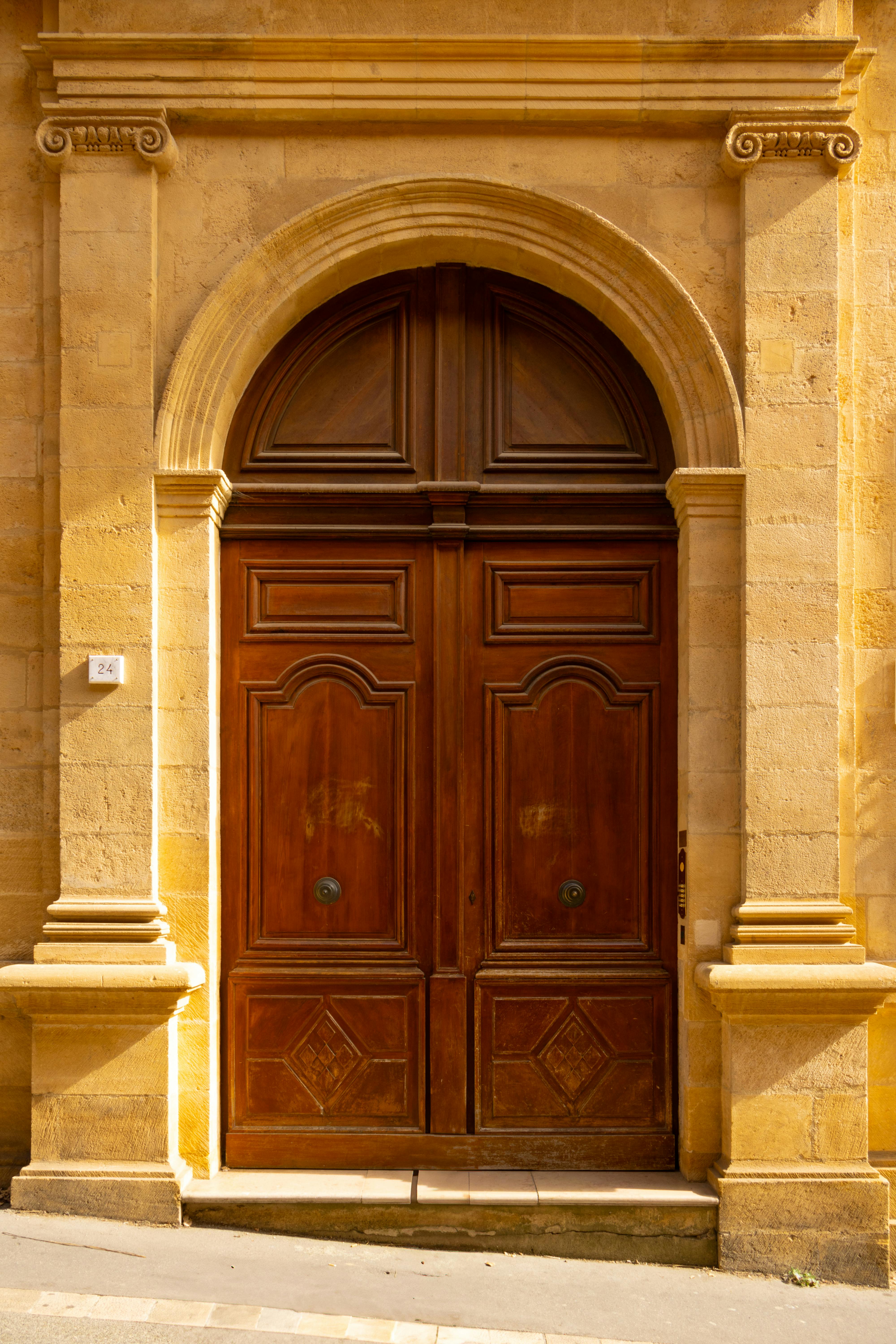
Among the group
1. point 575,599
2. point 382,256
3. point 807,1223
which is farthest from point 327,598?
point 807,1223

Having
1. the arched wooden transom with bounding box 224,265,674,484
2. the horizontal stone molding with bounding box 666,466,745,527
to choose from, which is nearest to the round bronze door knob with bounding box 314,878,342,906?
the arched wooden transom with bounding box 224,265,674,484

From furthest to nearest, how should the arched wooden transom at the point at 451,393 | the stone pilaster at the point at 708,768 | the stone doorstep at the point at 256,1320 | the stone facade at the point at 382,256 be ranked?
the arched wooden transom at the point at 451,393 → the stone pilaster at the point at 708,768 → the stone facade at the point at 382,256 → the stone doorstep at the point at 256,1320

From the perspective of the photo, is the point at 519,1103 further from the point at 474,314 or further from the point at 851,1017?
the point at 474,314

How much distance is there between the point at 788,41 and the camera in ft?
16.4

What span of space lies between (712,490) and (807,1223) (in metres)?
3.17

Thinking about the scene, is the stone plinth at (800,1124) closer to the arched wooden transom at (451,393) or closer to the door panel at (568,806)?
the door panel at (568,806)

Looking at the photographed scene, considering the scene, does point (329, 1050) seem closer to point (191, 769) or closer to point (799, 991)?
point (191, 769)

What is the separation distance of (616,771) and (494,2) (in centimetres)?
355

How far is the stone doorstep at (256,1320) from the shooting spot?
403 cm

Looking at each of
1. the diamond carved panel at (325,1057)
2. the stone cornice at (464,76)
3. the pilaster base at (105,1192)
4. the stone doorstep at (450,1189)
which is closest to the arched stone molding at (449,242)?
the stone cornice at (464,76)

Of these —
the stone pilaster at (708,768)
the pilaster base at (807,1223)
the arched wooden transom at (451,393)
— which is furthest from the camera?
the arched wooden transom at (451,393)

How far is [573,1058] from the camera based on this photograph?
17.0 feet

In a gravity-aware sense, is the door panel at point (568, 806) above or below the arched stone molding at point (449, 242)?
below

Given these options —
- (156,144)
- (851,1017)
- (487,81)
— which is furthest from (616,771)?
(156,144)
